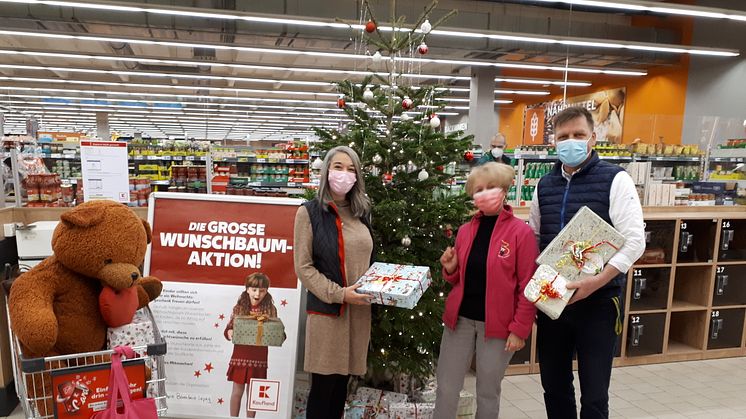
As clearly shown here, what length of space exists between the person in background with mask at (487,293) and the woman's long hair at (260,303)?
110 cm

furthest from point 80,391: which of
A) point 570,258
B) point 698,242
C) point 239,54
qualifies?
point 239,54

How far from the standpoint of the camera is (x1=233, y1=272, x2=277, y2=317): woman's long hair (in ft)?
9.02

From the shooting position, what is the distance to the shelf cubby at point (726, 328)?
4.22 metres

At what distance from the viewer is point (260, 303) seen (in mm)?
2764

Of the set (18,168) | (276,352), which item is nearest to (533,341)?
(276,352)

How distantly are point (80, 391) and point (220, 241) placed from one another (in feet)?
4.18

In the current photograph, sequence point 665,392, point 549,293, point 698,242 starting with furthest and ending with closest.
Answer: point 698,242 → point 665,392 → point 549,293

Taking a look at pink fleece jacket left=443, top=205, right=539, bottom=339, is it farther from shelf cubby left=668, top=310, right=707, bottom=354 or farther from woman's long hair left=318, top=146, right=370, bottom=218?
shelf cubby left=668, top=310, right=707, bottom=354

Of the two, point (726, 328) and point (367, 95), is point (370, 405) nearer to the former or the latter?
point (367, 95)

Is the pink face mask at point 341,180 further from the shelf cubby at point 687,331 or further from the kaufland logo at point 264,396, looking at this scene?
the shelf cubby at point 687,331

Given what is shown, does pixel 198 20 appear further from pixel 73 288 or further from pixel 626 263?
pixel 626 263

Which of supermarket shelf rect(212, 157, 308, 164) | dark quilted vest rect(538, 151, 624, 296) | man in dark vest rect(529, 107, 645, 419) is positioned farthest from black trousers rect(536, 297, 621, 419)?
supermarket shelf rect(212, 157, 308, 164)

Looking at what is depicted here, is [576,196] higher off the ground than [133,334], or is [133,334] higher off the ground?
[576,196]

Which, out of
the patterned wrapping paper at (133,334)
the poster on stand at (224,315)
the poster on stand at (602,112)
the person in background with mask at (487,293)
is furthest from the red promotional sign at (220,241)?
the poster on stand at (602,112)
